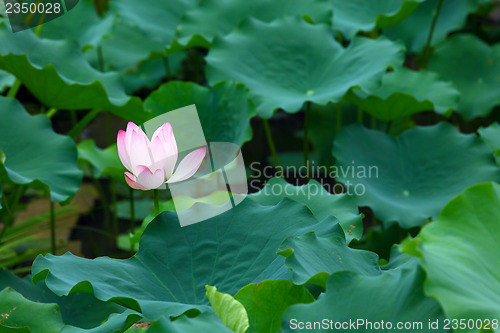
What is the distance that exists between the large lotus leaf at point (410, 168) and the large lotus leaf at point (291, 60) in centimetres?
18

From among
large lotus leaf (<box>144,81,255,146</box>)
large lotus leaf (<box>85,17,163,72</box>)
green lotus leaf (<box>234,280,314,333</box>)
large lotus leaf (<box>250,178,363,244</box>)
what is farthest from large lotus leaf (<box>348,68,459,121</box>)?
large lotus leaf (<box>85,17,163,72</box>)

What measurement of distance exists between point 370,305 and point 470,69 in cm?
196

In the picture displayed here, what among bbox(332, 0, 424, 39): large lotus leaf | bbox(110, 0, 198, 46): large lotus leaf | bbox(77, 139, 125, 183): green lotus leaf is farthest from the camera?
bbox(110, 0, 198, 46): large lotus leaf

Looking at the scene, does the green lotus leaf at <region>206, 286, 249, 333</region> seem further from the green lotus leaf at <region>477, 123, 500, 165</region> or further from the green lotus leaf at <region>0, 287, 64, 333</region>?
the green lotus leaf at <region>477, 123, 500, 165</region>

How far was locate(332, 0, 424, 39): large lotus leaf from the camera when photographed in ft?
7.15

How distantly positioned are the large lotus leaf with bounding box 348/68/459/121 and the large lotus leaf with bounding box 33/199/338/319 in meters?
0.75

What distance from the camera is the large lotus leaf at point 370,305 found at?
0.75 m

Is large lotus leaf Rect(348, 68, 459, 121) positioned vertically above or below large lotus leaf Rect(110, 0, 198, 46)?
above

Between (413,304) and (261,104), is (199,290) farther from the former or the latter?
(261,104)

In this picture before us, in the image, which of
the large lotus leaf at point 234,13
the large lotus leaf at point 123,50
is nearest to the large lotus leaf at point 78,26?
the large lotus leaf at point 123,50

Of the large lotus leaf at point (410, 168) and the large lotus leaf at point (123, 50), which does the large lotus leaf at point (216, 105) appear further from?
the large lotus leaf at point (123, 50)

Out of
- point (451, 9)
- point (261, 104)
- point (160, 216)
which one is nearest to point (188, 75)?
point (451, 9)

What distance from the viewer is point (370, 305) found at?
0.79 metres

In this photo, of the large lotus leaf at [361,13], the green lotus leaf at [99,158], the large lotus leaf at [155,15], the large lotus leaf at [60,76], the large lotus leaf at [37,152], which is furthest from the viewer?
the large lotus leaf at [155,15]
